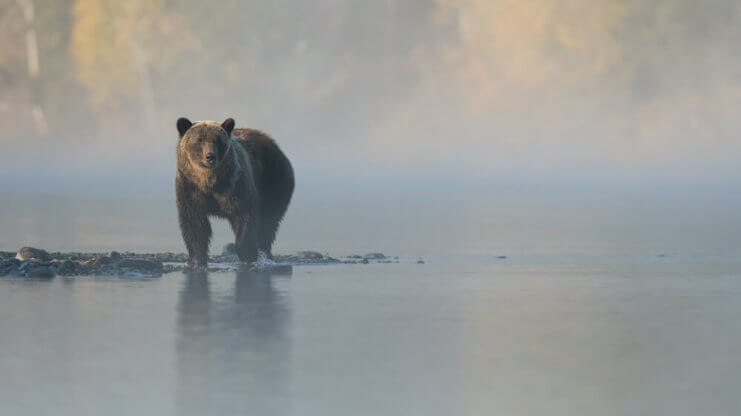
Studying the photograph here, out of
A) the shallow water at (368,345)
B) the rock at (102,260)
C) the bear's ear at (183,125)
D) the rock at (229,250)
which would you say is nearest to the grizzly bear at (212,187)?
the bear's ear at (183,125)

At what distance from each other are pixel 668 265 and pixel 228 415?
15775mm

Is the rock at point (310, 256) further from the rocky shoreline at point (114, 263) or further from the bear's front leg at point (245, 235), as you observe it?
the bear's front leg at point (245, 235)

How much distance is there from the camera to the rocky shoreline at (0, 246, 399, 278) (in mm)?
20172

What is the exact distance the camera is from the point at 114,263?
2080cm

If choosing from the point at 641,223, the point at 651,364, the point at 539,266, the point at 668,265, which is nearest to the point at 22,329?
the point at 651,364

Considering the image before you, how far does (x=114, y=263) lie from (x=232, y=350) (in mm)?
8370

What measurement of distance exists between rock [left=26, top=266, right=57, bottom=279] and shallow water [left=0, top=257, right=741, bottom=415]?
0.56 meters

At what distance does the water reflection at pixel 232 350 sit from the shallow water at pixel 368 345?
0.03 metres

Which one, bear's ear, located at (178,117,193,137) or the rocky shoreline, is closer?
the rocky shoreline

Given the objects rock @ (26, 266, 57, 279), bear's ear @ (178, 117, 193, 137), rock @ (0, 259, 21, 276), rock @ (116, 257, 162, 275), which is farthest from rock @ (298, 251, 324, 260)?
rock @ (0, 259, 21, 276)

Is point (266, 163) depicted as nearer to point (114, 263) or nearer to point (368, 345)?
point (114, 263)

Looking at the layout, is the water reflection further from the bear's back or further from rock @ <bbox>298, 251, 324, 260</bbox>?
rock @ <bbox>298, 251, 324, 260</bbox>

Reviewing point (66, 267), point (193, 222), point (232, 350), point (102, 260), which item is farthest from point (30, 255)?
point (232, 350)

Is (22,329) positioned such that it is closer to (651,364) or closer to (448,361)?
(448,361)
